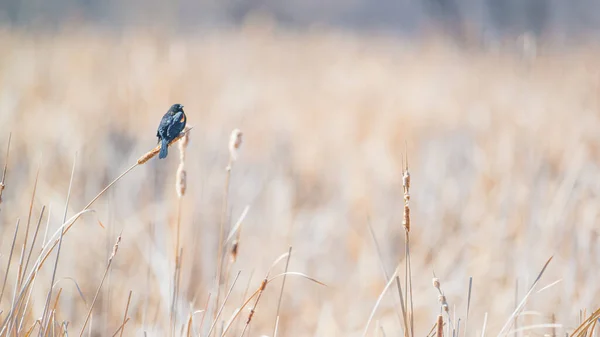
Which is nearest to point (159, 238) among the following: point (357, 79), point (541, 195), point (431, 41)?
point (541, 195)

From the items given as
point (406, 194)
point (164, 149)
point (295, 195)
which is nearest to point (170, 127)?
point (164, 149)

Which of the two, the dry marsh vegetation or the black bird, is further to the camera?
the dry marsh vegetation

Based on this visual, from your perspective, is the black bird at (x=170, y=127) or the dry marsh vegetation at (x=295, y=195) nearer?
the black bird at (x=170, y=127)

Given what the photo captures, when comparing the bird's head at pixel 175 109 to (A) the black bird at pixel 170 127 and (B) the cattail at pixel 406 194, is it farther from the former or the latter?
(B) the cattail at pixel 406 194

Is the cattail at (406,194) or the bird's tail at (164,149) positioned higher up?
the bird's tail at (164,149)

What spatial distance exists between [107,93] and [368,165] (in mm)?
1079

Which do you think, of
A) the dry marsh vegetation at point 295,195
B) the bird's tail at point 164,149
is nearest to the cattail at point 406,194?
the dry marsh vegetation at point 295,195

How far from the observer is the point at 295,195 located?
186 cm

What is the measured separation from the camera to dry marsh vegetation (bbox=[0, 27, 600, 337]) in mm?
1173

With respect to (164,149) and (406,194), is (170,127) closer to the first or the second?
(164,149)

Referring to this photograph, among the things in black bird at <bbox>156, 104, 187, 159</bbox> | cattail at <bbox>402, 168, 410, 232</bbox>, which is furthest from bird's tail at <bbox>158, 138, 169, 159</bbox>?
cattail at <bbox>402, 168, 410, 232</bbox>

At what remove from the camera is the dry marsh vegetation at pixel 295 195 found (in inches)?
46.2

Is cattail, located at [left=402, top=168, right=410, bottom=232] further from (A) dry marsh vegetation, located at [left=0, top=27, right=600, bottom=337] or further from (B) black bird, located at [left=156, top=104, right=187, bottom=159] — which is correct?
(B) black bird, located at [left=156, top=104, right=187, bottom=159]

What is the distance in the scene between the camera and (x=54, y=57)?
2.68m
